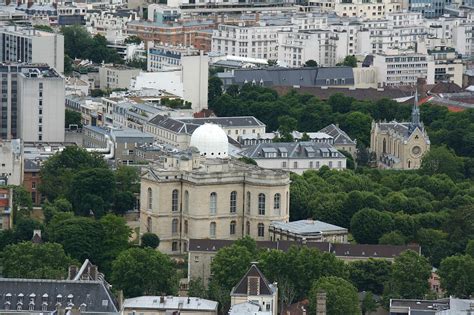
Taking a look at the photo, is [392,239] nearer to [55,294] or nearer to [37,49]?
[55,294]

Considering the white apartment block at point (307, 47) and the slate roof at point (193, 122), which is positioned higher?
the white apartment block at point (307, 47)

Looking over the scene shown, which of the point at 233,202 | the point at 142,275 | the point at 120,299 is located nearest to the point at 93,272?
the point at 120,299

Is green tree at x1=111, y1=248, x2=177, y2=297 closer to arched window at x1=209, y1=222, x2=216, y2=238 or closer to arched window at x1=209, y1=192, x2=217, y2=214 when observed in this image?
arched window at x1=209, y1=222, x2=216, y2=238

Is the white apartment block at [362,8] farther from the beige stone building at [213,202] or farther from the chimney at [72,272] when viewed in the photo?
the chimney at [72,272]

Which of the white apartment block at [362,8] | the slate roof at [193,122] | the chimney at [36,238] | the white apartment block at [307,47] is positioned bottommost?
the chimney at [36,238]

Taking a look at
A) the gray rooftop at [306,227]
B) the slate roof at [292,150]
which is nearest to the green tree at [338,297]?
the gray rooftop at [306,227]

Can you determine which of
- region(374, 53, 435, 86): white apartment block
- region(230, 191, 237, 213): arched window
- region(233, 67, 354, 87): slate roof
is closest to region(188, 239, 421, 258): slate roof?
region(230, 191, 237, 213): arched window

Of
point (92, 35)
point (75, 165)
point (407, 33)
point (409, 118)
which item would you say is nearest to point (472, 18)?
point (407, 33)
